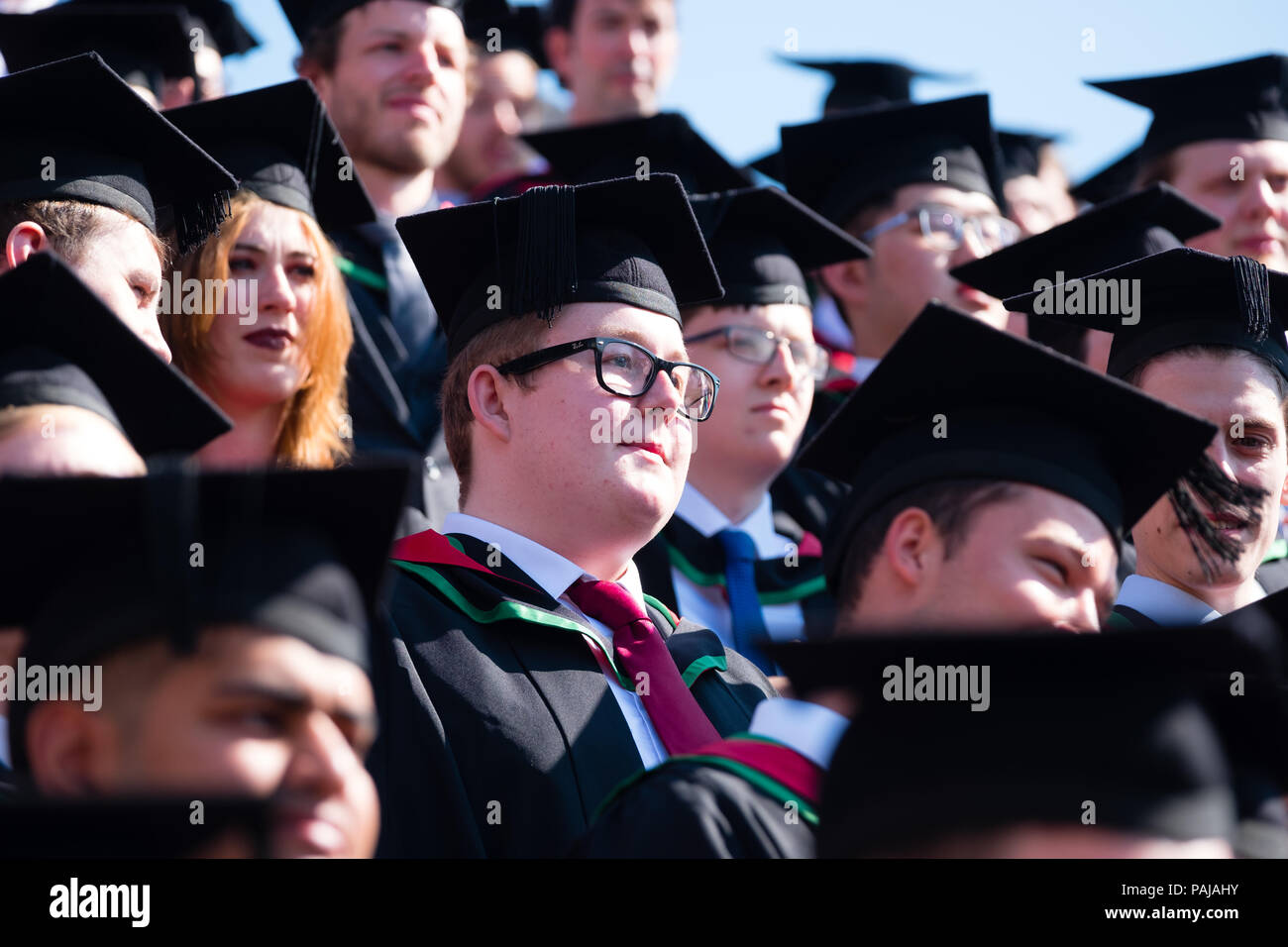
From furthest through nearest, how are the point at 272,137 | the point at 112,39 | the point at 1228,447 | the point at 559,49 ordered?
the point at 559,49
the point at 112,39
the point at 272,137
the point at 1228,447

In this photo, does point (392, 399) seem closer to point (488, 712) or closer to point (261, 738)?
point (488, 712)

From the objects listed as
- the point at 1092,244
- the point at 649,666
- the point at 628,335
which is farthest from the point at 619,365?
the point at 1092,244

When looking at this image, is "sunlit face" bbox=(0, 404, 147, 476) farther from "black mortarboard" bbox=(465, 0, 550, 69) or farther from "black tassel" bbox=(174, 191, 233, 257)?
"black mortarboard" bbox=(465, 0, 550, 69)

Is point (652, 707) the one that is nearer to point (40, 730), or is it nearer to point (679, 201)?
point (679, 201)

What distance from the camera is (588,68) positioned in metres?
7.45

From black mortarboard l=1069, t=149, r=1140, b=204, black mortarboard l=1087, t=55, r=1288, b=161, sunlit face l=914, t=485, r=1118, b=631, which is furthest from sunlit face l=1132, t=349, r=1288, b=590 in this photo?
black mortarboard l=1069, t=149, r=1140, b=204

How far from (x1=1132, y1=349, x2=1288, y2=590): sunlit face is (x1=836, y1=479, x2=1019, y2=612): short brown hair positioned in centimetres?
107

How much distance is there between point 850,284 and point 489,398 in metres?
2.74

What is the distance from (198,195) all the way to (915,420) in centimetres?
201

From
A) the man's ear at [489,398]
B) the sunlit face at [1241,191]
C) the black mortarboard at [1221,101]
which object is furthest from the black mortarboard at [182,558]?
the black mortarboard at [1221,101]

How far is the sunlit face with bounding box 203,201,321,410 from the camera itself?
4762 mm

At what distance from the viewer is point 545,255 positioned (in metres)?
4.01

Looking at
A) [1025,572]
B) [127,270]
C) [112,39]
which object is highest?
[112,39]
